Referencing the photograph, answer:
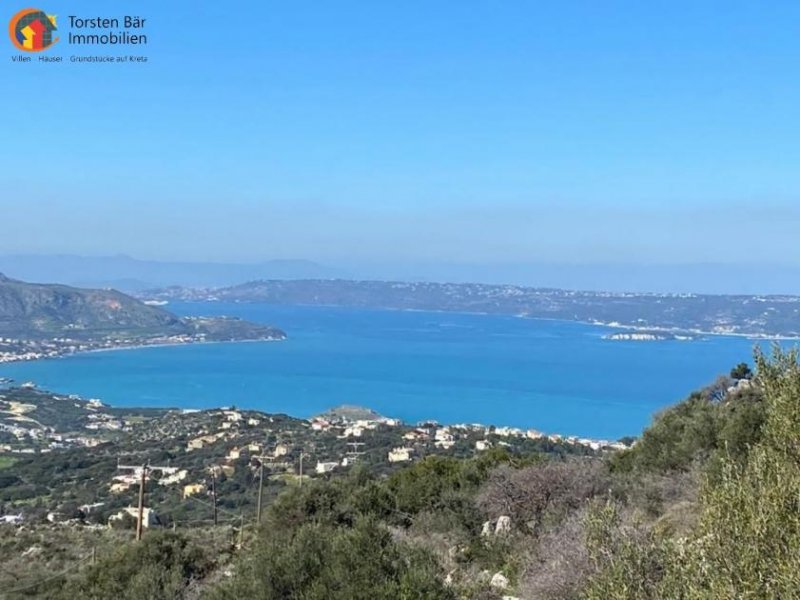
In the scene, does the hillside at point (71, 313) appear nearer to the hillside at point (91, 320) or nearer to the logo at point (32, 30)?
the hillside at point (91, 320)

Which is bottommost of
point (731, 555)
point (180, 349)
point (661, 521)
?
point (180, 349)

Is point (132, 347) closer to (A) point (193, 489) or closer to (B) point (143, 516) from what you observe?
(A) point (193, 489)

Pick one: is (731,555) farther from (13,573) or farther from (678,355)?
(678,355)

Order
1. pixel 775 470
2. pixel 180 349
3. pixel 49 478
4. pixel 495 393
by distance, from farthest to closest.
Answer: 1. pixel 180 349
2. pixel 495 393
3. pixel 49 478
4. pixel 775 470

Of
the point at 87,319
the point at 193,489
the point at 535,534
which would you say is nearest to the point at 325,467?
the point at 193,489

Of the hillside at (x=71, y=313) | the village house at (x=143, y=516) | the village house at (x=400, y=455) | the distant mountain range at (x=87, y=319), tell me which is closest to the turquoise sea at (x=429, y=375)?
the distant mountain range at (x=87, y=319)

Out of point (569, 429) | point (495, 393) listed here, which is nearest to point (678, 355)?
point (495, 393)
